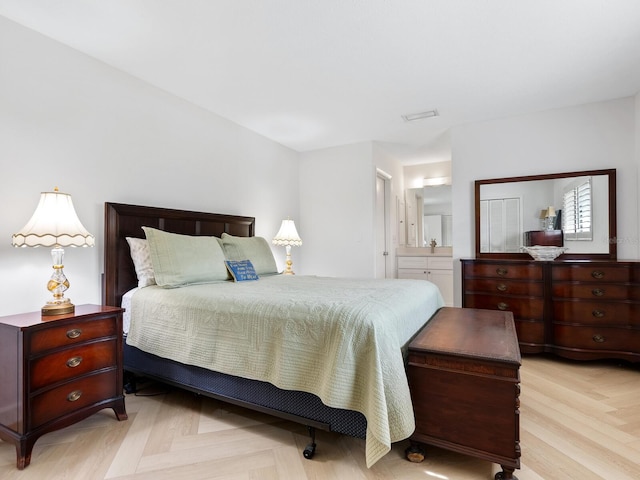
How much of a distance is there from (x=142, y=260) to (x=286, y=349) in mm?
1513

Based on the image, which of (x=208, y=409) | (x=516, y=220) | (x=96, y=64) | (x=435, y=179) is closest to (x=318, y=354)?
(x=208, y=409)

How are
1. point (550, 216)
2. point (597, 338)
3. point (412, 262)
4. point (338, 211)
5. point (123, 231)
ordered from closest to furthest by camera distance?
point (123, 231), point (597, 338), point (550, 216), point (338, 211), point (412, 262)

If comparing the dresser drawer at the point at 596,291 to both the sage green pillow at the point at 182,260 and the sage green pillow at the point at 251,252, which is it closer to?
the sage green pillow at the point at 251,252

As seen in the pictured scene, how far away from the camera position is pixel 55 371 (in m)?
1.74

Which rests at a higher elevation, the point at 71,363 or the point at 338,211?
the point at 338,211

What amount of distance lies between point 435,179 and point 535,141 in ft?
7.10

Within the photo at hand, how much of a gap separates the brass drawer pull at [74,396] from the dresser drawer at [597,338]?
361 centimetres

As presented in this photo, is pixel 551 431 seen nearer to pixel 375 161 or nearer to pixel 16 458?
pixel 16 458

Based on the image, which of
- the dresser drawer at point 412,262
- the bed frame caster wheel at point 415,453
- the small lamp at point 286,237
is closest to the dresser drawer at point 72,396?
the bed frame caster wheel at point 415,453

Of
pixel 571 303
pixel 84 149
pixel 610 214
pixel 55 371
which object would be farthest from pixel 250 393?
pixel 610 214

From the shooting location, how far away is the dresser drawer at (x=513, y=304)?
307cm

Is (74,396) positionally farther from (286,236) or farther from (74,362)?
(286,236)

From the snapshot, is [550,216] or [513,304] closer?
[513,304]

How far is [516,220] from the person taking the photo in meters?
3.59
